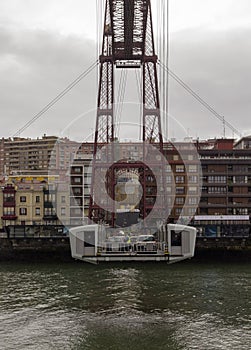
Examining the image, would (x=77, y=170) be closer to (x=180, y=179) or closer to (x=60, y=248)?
(x=180, y=179)

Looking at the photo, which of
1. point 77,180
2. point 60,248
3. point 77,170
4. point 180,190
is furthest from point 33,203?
point 180,190

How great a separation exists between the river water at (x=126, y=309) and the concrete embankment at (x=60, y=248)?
6.28 meters

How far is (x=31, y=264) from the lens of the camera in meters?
30.3

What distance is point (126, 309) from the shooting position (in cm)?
1723

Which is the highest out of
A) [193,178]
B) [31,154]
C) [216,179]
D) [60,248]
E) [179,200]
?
[31,154]

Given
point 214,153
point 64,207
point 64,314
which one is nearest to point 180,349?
point 64,314

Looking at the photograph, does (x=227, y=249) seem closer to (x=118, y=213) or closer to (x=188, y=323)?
(x=118, y=213)

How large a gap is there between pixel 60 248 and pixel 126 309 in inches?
644

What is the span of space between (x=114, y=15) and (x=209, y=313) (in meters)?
18.0

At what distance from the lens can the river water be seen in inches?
544

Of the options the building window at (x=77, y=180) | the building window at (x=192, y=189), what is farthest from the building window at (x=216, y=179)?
the building window at (x=77, y=180)

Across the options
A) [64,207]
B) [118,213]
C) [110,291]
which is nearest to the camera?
[110,291]

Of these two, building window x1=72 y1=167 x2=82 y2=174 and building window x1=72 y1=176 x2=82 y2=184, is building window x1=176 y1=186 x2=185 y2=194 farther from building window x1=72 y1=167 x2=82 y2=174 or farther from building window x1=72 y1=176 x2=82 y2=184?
building window x1=72 y1=167 x2=82 y2=174

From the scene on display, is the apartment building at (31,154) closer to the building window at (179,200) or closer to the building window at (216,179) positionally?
the building window at (179,200)
